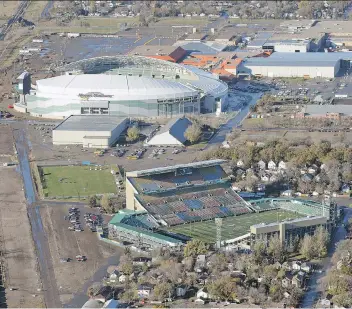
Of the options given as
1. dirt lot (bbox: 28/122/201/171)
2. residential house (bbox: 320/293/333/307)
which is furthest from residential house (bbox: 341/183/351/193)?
residential house (bbox: 320/293/333/307)

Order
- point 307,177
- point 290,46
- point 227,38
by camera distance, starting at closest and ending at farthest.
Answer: point 307,177 → point 290,46 → point 227,38

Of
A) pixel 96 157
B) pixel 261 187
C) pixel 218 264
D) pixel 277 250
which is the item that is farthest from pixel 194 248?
pixel 96 157

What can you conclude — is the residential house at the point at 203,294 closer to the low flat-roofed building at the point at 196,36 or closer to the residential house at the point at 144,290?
the residential house at the point at 144,290

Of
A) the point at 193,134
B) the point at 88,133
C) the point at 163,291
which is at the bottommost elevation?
the point at 193,134

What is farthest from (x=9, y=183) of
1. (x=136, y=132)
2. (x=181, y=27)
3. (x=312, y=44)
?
(x=181, y=27)

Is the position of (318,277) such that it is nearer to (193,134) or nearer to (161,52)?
(193,134)

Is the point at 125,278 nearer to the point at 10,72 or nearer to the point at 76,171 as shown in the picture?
the point at 76,171
